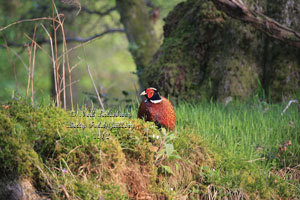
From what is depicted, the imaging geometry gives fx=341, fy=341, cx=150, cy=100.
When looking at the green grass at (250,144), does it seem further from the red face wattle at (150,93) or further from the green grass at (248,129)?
the red face wattle at (150,93)

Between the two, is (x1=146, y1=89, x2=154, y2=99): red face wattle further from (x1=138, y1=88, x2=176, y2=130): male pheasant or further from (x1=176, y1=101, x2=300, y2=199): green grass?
(x1=176, y1=101, x2=300, y2=199): green grass

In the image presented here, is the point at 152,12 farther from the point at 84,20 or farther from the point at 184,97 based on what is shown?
the point at 184,97

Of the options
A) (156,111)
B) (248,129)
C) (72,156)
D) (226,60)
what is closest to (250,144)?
(248,129)

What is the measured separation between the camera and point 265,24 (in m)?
5.20

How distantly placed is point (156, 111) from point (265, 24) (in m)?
2.75

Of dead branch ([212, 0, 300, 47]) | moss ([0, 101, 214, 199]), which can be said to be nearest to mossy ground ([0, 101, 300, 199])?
moss ([0, 101, 214, 199])

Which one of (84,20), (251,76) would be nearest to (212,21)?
(251,76)

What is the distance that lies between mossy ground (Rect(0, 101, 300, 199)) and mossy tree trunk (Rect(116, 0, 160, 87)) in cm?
493

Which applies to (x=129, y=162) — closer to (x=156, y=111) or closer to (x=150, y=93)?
(x=156, y=111)

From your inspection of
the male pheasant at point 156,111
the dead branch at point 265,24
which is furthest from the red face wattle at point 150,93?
the dead branch at point 265,24

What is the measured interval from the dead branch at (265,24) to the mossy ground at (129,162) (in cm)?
206

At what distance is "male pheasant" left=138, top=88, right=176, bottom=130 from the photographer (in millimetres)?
3445

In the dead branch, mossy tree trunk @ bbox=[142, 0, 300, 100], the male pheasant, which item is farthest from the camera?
mossy tree trunk @ bbox=[142, 0, 300, 100]

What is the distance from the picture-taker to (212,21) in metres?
5.79
